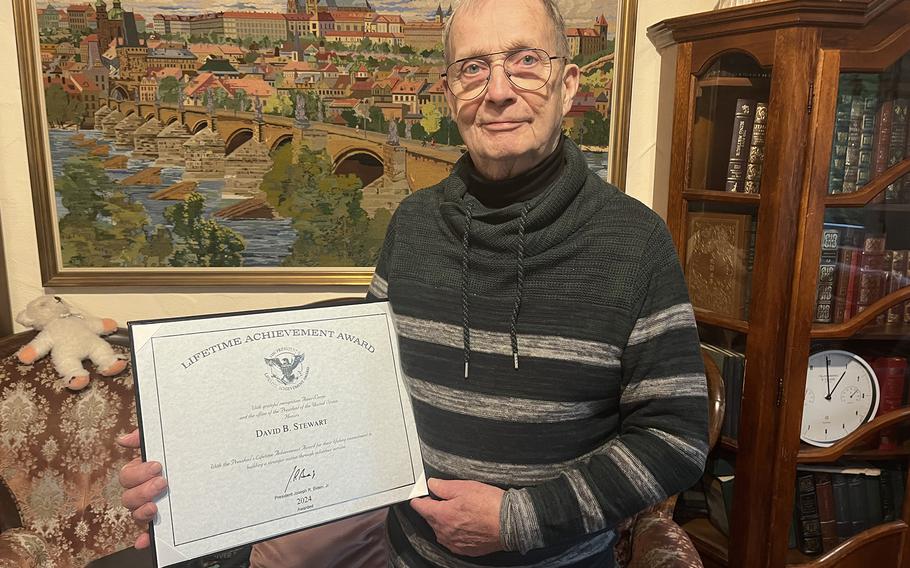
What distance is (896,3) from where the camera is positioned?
4.52 feet

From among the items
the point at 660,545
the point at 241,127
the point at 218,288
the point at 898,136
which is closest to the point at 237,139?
the point at 241,127

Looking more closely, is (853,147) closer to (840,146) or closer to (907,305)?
(840,146)

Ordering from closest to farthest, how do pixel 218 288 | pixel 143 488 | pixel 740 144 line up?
pixel 143 488
pixel 740 144
pixel 218 288

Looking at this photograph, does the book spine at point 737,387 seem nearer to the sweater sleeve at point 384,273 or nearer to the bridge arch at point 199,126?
the sweater sleeve at point 384,273

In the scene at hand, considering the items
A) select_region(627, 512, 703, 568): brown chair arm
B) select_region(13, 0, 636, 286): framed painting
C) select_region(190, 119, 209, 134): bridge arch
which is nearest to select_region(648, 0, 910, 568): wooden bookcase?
select_region(13, 0, 636, 286): framed painting

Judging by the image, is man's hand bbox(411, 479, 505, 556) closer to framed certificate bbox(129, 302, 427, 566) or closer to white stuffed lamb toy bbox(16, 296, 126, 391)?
framed certificate bbox(129, 302, 427, 566)

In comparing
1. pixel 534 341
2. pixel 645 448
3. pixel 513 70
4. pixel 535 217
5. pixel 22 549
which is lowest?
pixel 22 549

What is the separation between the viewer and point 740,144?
5.00 feet

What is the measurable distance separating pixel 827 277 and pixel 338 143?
1427mm

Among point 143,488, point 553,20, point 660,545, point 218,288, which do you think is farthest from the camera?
point 218,288

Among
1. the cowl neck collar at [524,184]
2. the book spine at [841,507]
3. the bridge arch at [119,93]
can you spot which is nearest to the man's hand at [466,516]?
the cowl neck collar at [524,184]

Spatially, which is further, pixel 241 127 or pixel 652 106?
pixel 652 106

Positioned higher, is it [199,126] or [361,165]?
[199,126]
